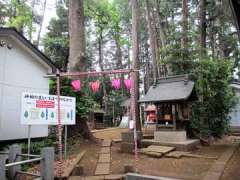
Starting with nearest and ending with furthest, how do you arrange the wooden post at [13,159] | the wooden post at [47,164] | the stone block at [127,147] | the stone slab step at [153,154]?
the wooden post at [47,164] → the wooden post at [13,159] → the stone slab step at [153,154] → the stone block at [127,147]

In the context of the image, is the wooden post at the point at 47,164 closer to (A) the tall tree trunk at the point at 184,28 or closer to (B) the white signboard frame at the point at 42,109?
(B) the white signboard frame at the point at 42,109

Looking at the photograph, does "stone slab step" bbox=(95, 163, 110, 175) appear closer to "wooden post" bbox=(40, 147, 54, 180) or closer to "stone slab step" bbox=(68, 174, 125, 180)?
"stone slab step" bbox=(68, 174, 125, 180)

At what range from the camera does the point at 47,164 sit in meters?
5.32

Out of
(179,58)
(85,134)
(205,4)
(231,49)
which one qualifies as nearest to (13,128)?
(85,134)

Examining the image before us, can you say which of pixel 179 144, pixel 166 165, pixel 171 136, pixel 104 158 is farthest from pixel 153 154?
pixel 171 136

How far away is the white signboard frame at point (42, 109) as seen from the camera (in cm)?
661

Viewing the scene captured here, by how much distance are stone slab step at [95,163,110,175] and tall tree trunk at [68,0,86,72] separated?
16.2 feet

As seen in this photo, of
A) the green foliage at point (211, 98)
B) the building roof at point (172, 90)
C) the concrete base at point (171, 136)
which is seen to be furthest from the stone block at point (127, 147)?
the green foliage at point (211, 98)

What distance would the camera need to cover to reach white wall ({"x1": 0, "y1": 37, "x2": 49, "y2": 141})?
8.52 meters

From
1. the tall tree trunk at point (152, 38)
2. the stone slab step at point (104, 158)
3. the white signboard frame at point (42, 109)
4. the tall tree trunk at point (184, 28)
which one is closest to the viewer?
the white signboard frame at point (42, 109)

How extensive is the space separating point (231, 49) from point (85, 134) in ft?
57.6

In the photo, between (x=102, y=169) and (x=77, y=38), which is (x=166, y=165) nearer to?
(x=102, y=169)

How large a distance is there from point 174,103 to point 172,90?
0.77 meters

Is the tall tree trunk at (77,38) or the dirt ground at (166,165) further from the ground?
the tall tree trunk at (77,38)
